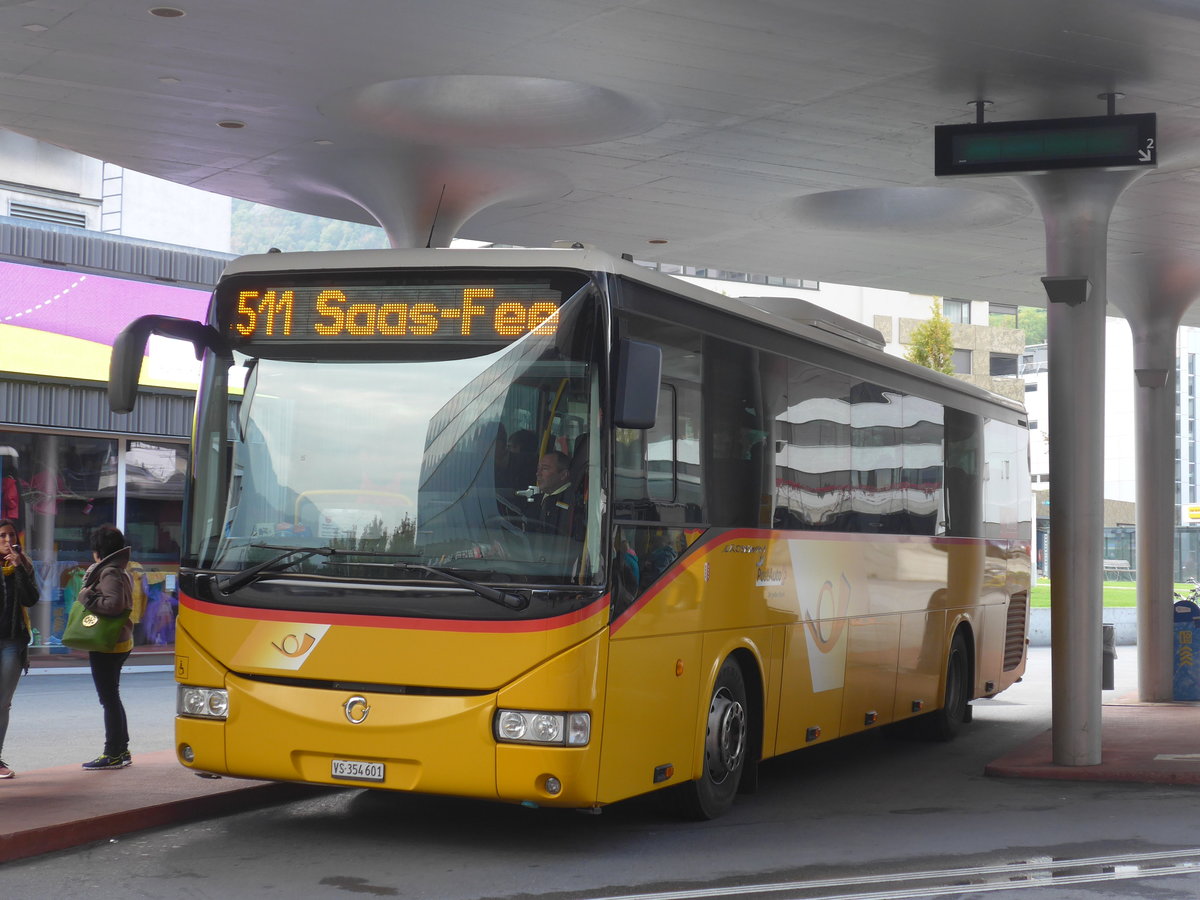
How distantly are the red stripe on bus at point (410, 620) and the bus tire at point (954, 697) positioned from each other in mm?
7932

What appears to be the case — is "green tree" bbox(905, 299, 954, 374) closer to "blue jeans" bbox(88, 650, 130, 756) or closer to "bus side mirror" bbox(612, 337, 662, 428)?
"blue jeans" bbox(88, 650, 130, 756)

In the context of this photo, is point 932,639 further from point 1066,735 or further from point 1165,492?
point 1165,492

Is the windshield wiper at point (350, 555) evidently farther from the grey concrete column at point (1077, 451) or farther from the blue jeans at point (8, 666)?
the grey concrete column at point (1077, 451)

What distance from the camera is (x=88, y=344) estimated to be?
72.6 feet

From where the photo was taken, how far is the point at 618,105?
1345cm

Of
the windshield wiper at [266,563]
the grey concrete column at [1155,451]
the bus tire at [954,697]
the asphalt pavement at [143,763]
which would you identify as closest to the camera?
the windshield wiper at [266,563]

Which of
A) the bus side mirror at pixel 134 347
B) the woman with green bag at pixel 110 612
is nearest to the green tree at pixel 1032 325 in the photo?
the woman with green bag at pixel 110 612

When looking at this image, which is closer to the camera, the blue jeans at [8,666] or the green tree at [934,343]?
the blue jeans at [8,666]

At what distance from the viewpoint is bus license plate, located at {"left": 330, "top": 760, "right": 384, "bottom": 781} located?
28.1 feet

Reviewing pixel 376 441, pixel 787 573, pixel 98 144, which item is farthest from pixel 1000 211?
pixel 376 441

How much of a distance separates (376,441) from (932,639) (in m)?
7.74

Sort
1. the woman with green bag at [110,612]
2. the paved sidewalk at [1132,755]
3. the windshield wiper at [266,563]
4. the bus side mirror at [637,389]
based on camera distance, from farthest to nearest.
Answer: the paved sidewalk at [1132,755], the woman with green bag at [110,612], the windshield wiper at [266,563], the bus side mirror at [637,389]

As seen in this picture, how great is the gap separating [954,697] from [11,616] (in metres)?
9.33

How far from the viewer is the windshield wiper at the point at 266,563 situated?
8.73 m
